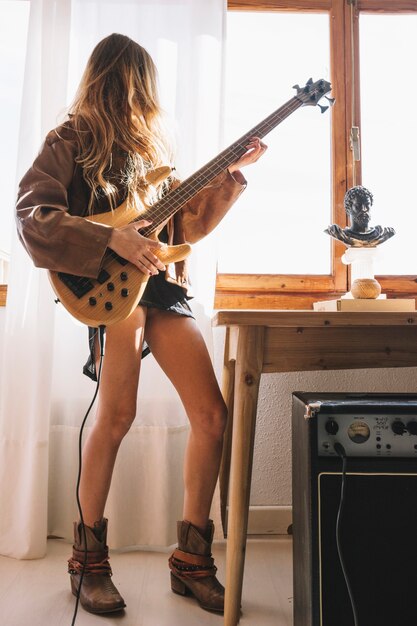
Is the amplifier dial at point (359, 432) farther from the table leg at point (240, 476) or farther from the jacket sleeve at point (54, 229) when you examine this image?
the jacket sleeve at point (54, 229)

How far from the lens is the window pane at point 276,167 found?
2.03 m

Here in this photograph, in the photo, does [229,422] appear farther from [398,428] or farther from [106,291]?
[398,428]

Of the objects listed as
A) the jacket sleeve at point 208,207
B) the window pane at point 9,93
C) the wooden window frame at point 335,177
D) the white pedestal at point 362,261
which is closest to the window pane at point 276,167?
the wooden window frame at point 335,177

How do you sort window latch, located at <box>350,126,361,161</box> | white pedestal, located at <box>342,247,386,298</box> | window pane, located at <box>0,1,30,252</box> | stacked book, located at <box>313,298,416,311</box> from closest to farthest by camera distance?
stacked book, located at <box>313,298,416,311</box>, white pedestal, located at <box>342,247,386,298</box>, window latch, located at <box>350,126,361,161</box>, window pane, located at <box>0,1,30,252</box>

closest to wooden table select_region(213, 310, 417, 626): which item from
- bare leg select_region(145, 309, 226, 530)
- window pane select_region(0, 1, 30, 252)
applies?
bare leg select_region(145, 309, 226, 530)

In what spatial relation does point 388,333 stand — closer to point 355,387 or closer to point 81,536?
point 355,387

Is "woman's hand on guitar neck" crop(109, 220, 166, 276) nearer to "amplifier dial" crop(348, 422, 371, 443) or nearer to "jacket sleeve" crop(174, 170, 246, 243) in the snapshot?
"jacket sleeve" crop(174, 170, 246, 243)

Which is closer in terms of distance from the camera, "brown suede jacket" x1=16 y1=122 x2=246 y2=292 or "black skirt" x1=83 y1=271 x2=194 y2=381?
"brown suede jacket" x1=16 y1=122 x2=246 y2=292

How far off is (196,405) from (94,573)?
45 cm

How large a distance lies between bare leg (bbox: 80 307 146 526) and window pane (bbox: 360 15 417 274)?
3.54ft

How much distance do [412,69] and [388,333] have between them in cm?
129

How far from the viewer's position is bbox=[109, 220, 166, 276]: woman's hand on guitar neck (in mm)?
1249

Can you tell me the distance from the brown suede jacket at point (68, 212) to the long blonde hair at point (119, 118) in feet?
0.12

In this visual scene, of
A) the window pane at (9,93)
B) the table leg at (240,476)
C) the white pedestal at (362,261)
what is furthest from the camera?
the window pane at (9,93)
